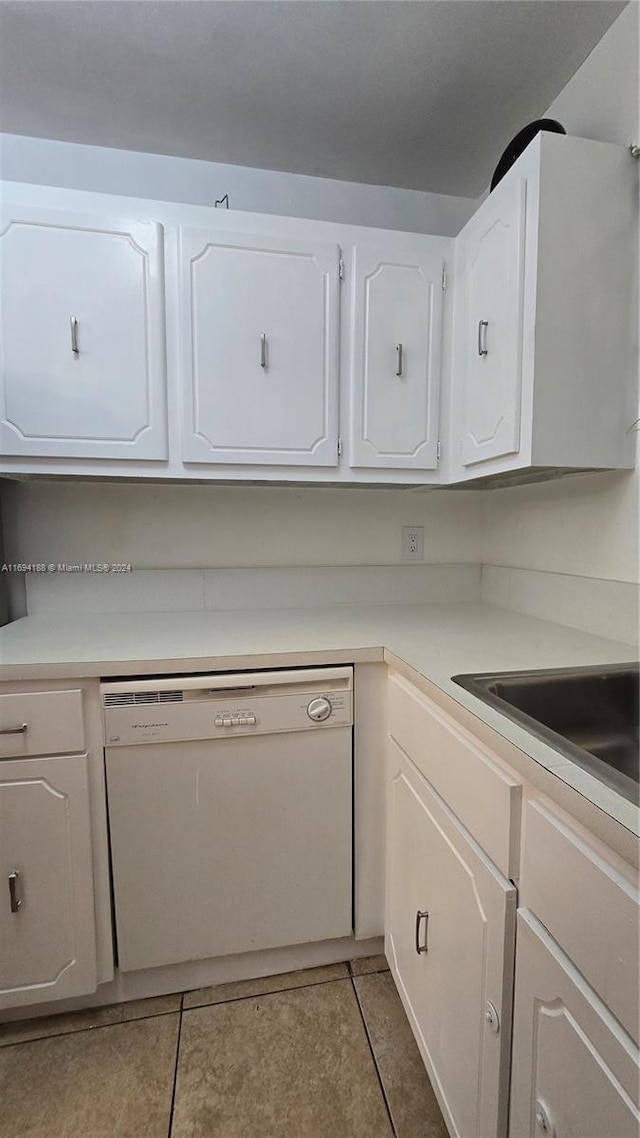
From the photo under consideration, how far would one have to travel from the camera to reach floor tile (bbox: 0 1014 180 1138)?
1.01 metres

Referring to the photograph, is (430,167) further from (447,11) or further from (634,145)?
(634,145)

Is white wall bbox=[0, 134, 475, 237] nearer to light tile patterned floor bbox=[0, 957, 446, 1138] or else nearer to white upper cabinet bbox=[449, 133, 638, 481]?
white upper cabinet bbox=[449, 133, 638, 481]

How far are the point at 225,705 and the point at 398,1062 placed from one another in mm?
901

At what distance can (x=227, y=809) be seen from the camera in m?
1.22

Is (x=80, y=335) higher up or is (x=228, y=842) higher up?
(x=80, y=335)

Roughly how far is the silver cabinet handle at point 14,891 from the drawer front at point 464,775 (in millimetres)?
949

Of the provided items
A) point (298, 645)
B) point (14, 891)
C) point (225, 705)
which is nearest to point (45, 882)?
point (14, 891)

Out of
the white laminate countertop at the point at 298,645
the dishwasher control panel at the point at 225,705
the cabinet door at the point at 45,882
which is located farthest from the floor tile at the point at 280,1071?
the white laminate countertop at the point at 298,645

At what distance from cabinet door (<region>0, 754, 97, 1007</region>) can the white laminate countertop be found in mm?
248

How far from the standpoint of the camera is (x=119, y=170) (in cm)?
163

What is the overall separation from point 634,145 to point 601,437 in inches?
27.3

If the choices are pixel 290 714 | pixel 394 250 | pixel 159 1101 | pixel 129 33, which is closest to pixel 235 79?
pixel 129 33

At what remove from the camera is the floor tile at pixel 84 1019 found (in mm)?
1199

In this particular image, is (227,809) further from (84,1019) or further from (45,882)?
(84,1019)
